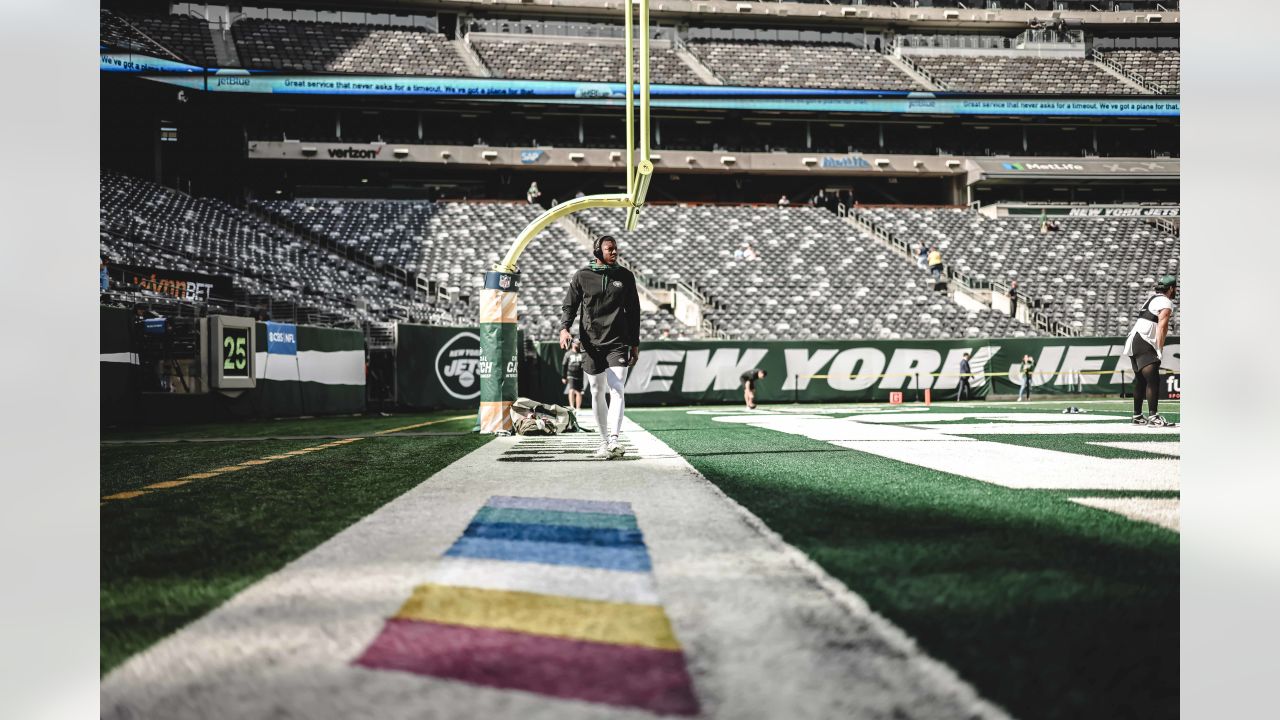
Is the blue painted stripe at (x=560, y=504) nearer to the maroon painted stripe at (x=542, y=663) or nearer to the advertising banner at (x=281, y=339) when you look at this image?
the maroon painted stripe at (x=542, y=663)

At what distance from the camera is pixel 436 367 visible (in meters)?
18.5

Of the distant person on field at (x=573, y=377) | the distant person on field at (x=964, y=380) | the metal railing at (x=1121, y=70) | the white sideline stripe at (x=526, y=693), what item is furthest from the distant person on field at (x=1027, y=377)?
the metal railing at (x=1121, y=70)

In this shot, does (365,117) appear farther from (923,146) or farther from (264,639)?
(264,639)

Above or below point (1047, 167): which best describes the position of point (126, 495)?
below

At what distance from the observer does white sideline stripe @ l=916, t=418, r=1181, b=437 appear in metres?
8.72

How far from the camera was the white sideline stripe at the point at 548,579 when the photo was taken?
2510 millimetres

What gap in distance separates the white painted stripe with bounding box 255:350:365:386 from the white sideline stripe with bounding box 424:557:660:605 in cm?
1377

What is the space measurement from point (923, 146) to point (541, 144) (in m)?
18.6

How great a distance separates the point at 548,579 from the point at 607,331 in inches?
159

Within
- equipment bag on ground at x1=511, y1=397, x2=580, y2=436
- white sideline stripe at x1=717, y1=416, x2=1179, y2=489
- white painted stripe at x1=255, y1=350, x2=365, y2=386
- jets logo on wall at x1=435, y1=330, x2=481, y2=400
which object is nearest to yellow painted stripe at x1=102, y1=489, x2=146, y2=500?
white sideline stripe at x1=717, y1=416, x2=1179, y2=489

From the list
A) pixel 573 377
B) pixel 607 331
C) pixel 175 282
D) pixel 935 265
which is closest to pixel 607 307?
pixel 607 331

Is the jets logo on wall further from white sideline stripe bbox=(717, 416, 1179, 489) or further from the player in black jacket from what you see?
the player in black jacket

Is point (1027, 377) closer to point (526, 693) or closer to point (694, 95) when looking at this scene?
point (694, 95)
